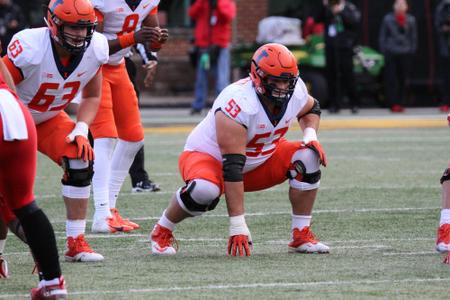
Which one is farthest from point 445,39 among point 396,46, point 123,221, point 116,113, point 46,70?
point 46,70

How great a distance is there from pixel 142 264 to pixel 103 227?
149 centimetres

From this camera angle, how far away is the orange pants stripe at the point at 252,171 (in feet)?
23.9

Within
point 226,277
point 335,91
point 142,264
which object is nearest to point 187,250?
point 142,264

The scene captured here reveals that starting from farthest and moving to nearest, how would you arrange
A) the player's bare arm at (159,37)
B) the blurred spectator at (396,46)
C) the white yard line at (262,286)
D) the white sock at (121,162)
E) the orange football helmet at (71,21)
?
the blurred spectator at (396,46)
the white sock at (121,162)
the player's bare arm at (159,37)
the orange football helmet at (71,21)
the white yard line at (262,286)

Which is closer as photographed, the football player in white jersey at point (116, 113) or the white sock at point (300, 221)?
the white sock at point (300, 221)

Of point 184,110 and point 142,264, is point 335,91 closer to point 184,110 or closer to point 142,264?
point 184,110

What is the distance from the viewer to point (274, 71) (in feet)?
23.2

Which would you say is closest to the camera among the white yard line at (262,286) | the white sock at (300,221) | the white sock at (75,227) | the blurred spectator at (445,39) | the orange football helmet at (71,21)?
the white yard line at (262,286)

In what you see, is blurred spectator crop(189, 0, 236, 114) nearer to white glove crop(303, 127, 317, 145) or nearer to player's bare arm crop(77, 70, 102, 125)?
white glove crop(303, 127, 317, 145)

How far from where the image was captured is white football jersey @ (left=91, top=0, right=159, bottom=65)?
28.6ft

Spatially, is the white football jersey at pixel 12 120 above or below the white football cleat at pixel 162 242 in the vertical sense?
above

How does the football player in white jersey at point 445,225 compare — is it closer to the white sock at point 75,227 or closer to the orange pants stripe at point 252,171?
the orange pants stripe at point 252,171

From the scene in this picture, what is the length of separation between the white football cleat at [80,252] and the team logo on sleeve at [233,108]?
106 cm

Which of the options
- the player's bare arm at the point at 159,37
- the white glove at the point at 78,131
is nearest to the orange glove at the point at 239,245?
the white glove at the point at 78,131
